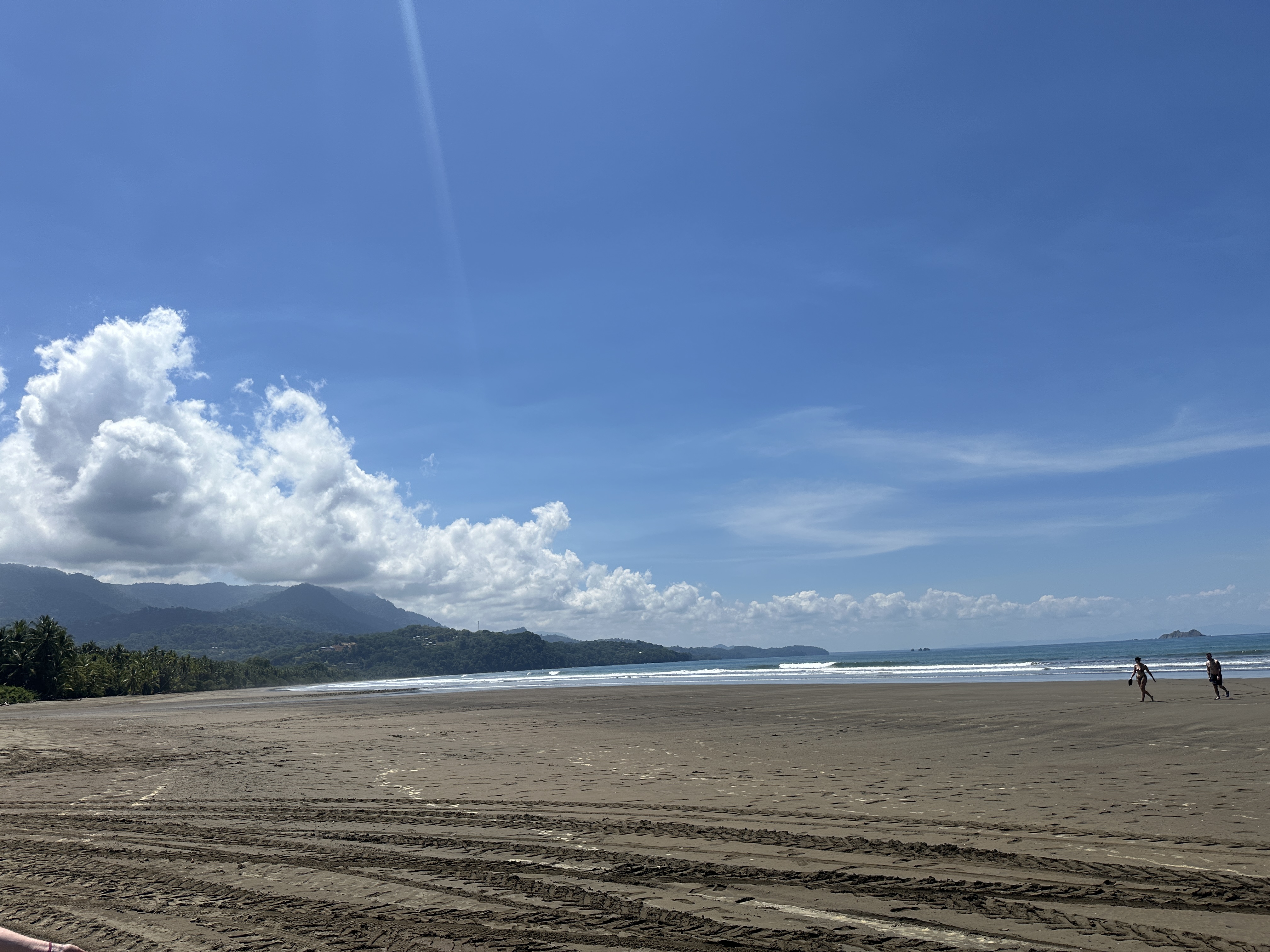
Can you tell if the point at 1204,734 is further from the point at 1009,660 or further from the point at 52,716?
the point at 1009,660

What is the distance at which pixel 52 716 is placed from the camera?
40.3 metres

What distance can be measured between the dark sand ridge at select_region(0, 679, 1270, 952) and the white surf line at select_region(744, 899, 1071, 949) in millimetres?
36

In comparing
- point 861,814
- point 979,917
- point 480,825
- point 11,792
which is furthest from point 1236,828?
point 11,792

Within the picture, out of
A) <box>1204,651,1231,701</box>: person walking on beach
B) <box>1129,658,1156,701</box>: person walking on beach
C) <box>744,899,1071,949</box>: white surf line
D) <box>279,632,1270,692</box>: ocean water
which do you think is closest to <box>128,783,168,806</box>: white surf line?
<box>744,899,1071,949</box>: white surf line

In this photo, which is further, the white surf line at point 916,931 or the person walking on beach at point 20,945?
the white surf line at point 916,931

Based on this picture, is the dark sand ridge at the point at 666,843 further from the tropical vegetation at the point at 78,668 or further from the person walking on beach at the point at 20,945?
the tropical vegetation at the point at 78,668

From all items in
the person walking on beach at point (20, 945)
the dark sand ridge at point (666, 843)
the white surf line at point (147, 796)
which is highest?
the person walking on beach at point (20, 945)

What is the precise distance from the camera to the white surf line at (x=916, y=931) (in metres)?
5.05

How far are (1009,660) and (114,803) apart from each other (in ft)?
336

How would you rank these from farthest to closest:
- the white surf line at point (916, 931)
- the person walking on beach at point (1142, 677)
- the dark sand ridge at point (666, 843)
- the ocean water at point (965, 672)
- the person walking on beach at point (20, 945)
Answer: the ocean water at point (965, 672), the person walking on beach at point (1142, 677), the dark sand ridge at point (666, 843), the white surf line at point (916, 931), the person walking on beach at point (20, 945)

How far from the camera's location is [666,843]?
805 centimetres

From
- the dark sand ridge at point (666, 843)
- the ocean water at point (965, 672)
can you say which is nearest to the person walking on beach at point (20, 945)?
the dark sand ridge at point (666, 843)

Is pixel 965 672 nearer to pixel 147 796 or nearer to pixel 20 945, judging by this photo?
pixel 147 796

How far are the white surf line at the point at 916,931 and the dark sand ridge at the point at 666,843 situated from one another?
36 mm
